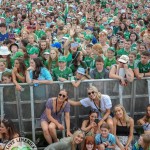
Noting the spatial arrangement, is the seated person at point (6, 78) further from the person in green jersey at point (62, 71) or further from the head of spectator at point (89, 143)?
the head of spectator at point (89, 143)

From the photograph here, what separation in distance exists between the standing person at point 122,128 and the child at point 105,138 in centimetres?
25

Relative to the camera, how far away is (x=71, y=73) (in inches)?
268

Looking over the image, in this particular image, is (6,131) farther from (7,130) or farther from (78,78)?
(78,78)

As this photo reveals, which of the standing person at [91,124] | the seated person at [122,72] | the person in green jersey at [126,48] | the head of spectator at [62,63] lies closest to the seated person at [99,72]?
the seated person at [122,72]

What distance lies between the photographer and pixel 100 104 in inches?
246

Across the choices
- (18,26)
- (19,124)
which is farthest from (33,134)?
(18,26)

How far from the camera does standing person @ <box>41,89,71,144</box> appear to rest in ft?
20.0

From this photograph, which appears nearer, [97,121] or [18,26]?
[97,121]

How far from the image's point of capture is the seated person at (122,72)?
625 centimetres

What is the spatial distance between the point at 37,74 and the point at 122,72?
1.69 meters

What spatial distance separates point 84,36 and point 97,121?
14.1ft

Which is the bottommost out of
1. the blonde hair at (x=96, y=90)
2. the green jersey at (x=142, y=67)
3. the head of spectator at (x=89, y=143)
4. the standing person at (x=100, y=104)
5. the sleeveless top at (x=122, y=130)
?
the head of spectator at (x=89, y=143)

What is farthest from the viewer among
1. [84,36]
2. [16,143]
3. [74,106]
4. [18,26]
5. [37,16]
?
[37,16]

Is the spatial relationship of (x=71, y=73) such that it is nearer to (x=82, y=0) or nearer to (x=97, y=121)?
(x=97, y=121)
